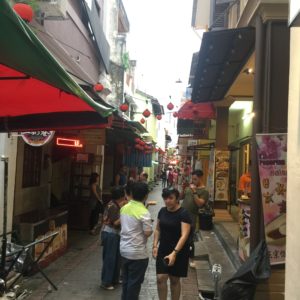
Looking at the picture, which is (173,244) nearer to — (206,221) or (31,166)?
(31,166)

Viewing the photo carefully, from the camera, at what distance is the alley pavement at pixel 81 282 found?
7.00 metres

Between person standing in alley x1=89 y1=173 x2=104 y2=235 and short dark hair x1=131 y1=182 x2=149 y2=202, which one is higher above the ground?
short dark hair x1=131 y1=182 x2=149 y2=202

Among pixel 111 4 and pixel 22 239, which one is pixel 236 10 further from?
pixel 111 4

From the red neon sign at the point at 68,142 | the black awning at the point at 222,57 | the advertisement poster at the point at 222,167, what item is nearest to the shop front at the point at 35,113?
the red neon sign at the point at 68,142

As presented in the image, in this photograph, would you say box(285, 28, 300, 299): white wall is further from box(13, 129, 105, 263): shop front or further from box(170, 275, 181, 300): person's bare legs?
box(13, 129, 105, 263): shop front

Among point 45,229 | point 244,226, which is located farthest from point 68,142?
point 244,226

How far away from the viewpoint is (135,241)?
5.74m

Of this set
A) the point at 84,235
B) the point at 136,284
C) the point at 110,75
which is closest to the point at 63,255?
the point at 84,235

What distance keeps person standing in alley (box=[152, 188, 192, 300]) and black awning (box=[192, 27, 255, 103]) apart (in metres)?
2.77

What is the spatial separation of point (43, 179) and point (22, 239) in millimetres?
3658

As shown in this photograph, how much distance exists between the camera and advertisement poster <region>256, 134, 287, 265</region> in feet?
19.1

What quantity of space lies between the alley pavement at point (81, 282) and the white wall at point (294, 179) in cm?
325

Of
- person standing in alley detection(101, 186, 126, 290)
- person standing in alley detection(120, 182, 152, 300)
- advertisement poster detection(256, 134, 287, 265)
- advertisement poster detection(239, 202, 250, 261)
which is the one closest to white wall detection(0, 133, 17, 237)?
person standing in alley detection(101, 186, 126, 290)

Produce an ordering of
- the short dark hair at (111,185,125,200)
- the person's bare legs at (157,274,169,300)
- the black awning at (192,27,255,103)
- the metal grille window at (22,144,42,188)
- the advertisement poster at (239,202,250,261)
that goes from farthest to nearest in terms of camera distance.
Result: the metal grille window at (22,144,42,188)
the advertisement poster at (239,202,250,261)
the short dark hair at (111,185,125,200)
the black awning at (192,27,255,103)
the person's bare legs at (157,274,169,300)
